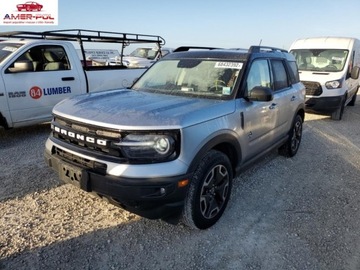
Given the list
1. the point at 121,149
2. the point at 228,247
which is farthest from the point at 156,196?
the point at 228,247

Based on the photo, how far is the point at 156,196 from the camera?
2.56m

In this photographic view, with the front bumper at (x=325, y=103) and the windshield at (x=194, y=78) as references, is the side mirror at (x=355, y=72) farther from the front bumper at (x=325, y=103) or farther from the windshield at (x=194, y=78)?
the windshield at (x=194, y=78)

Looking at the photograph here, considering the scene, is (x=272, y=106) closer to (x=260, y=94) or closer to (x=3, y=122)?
(x=260, y=94)

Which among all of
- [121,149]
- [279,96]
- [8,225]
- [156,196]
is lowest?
[8,225]

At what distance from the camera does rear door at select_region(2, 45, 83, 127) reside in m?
5.46

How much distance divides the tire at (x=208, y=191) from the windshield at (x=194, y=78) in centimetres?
78

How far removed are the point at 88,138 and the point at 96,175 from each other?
34 centimetres

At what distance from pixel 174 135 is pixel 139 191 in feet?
1.75

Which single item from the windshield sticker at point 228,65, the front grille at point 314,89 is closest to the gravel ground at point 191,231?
the windshield sticker at point 228,65

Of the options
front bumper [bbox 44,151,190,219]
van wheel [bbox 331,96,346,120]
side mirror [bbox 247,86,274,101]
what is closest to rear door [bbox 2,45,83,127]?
front bumper [bbox 44,151,190,219]

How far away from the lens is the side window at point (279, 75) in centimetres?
440

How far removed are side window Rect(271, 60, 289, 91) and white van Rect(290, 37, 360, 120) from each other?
411 centimetres

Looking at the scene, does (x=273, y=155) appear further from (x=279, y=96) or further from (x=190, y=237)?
(x=190, y=237)

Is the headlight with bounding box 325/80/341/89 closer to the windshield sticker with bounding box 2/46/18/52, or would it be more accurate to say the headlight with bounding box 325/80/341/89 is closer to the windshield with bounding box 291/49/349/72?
the windshield with bounding box 291/49/349/72
